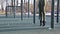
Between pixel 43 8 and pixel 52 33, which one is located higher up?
pixel 43 8

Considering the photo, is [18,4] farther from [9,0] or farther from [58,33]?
[58,33]

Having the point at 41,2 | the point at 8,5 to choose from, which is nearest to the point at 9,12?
the point at 8,5

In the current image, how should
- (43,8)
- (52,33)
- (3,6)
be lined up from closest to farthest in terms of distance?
(52,33), (43,8), (3,6)

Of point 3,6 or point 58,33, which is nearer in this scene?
point 58,33

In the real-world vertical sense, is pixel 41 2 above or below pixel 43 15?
above

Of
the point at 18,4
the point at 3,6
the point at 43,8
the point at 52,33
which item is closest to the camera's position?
the point at 52,33

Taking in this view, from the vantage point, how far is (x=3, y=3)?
809 inches

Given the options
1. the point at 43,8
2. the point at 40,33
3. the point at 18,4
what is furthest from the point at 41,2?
the point at 18,4

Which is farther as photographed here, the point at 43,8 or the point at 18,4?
the point at 18,4

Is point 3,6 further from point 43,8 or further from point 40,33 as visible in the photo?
point 40,33

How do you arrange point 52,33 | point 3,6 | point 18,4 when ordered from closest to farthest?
point 52,33 → point 18,4 → point 3,6

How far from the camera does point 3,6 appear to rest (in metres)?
20.3

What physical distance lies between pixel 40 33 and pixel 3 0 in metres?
14.6

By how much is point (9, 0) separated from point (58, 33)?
13.4 m
